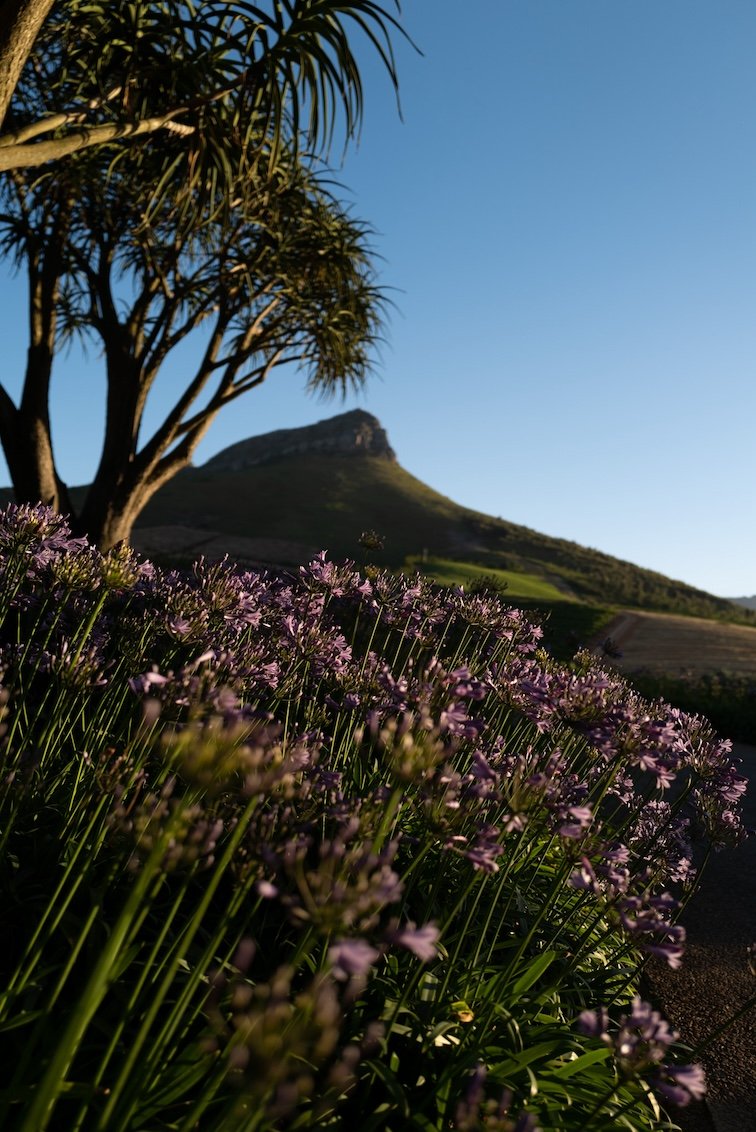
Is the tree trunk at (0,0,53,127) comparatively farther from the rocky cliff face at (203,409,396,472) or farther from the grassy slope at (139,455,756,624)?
the rocky cliff face at (203,409,396,472)

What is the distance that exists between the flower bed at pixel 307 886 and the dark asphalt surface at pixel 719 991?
220 millimetres

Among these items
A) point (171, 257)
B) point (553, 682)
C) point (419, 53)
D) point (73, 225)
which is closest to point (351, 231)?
point (171, 257)

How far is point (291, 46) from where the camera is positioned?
769 centimetres

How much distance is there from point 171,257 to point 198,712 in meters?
11.3

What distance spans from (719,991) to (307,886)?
3.59 m

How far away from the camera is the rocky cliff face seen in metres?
93.9

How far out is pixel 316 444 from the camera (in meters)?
96.1

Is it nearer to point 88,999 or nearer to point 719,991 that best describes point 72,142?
point 88,999

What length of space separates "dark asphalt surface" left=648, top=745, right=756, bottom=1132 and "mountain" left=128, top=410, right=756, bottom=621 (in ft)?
60.3

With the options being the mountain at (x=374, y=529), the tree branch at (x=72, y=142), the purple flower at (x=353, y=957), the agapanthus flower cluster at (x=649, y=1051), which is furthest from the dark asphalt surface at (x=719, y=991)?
the mountain at (x=374, y=529)

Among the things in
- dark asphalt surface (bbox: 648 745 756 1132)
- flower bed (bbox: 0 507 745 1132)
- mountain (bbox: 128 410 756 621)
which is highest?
mountain (bbox: 128 410 756 621)

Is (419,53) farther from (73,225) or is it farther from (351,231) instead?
(73,225)

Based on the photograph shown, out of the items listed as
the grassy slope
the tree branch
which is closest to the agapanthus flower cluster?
the tree branch

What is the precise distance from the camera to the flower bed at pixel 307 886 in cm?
126
